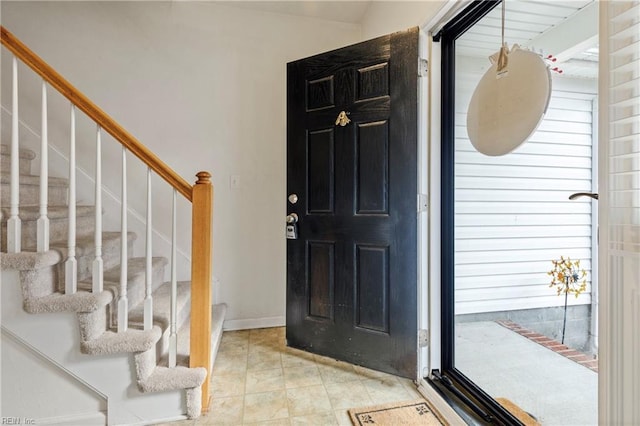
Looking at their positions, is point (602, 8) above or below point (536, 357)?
above

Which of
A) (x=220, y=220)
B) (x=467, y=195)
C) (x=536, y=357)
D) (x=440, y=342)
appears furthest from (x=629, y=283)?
(x=220, y=220)

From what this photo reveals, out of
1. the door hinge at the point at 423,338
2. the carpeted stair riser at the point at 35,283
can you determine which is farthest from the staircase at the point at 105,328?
the door hinge at the point at 423,338

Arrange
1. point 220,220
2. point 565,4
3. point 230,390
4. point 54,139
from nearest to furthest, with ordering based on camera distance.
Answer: point 565,4, point 230,390, point 54,139, point 220,220

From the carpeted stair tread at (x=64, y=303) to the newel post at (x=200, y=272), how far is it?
41 cm

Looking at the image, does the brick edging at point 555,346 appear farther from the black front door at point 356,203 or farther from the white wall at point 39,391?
the white wall at point 39,391

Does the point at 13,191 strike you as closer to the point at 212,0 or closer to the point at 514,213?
the point at 212,0

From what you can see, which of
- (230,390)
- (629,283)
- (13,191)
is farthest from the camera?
(230,390)

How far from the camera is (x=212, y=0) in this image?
96.7 inches

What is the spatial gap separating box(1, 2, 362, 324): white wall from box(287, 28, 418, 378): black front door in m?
0.53

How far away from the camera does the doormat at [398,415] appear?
1447 mm

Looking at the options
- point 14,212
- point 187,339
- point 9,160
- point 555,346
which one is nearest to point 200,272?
point 187,339

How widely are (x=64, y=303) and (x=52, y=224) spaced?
2.00ft

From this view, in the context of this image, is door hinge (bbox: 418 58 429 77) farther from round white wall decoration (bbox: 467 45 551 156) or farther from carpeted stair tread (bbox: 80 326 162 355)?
carpeted stair tread (bbox: 80 326 162 355)

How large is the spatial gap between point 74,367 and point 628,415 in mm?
1987
